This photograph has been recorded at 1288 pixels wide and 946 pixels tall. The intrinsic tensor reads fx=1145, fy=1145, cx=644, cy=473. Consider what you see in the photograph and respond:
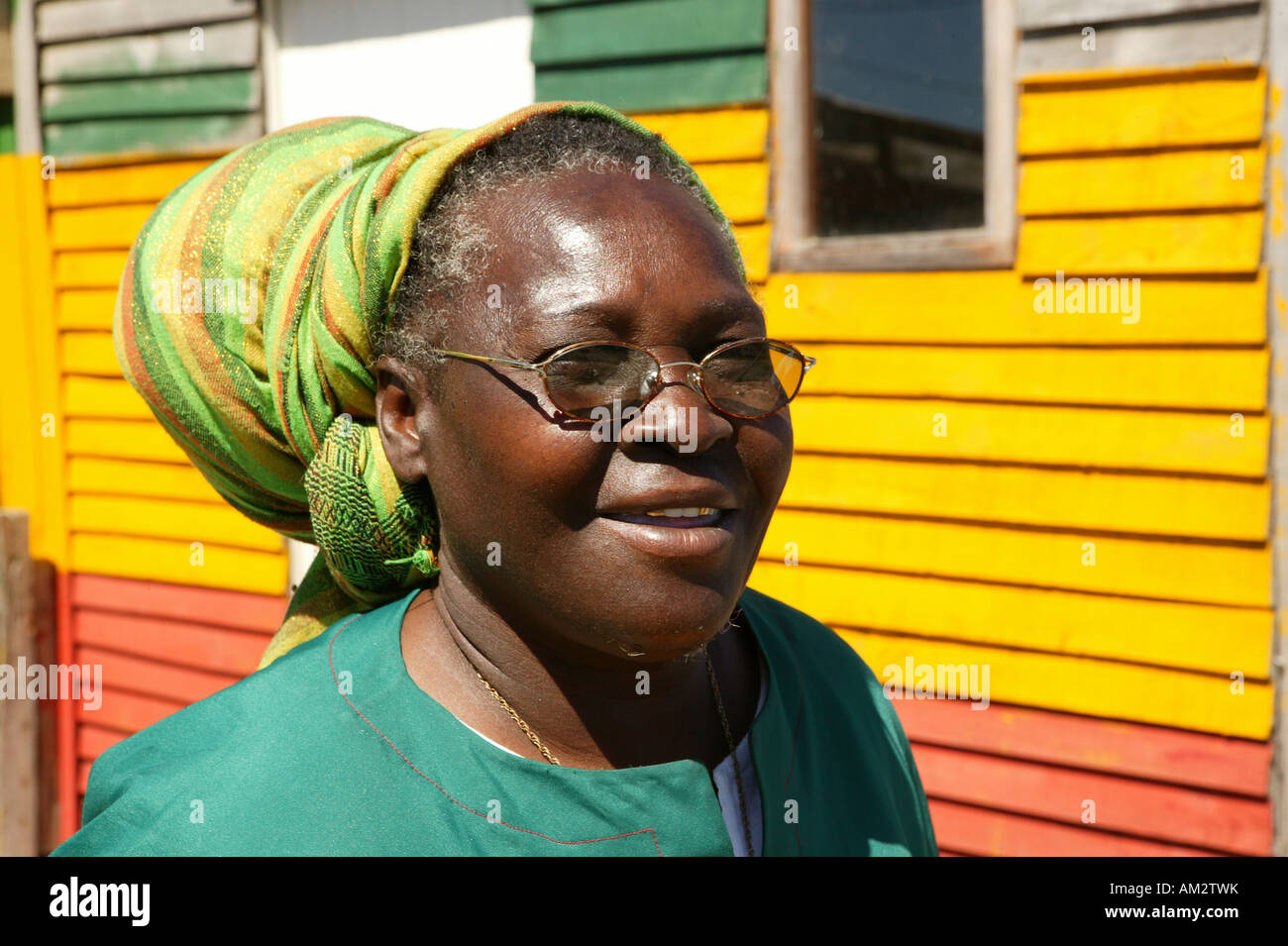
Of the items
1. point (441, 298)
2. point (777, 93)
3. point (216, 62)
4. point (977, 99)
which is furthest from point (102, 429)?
point (441, 298)

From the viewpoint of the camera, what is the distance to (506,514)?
1383 millimetres

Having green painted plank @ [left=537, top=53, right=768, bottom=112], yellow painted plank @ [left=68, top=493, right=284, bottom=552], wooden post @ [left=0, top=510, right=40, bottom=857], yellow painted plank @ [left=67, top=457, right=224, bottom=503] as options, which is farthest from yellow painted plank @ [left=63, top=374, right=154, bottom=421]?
green painted plank @ [left=537, top=53, right=768, bottom=112]

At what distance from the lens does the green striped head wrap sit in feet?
5.08

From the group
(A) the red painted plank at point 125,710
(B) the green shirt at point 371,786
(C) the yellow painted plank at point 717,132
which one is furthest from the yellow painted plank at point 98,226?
(B) the green shirt at point 371,786

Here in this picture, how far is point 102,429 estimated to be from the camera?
5.75m

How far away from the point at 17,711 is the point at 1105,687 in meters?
5.12

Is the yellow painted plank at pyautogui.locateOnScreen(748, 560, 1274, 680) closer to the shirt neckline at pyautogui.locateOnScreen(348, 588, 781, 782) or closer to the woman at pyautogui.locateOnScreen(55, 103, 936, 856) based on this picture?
the woman at pyautogui.locateOnScreen(55, 103, 936, 856)

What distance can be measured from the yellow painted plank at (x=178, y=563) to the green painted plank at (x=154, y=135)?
72.6 inches

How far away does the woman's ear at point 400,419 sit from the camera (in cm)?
152

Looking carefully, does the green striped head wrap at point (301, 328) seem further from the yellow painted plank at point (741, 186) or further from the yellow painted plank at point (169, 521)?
the yellow painted plank at point (169, 521)

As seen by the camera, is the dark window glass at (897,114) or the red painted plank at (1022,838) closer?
the red painted plank at (1022,838)

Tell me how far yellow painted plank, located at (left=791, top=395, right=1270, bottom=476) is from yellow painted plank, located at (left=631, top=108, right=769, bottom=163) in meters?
0.89

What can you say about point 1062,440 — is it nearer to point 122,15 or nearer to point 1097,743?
point 1097,743
